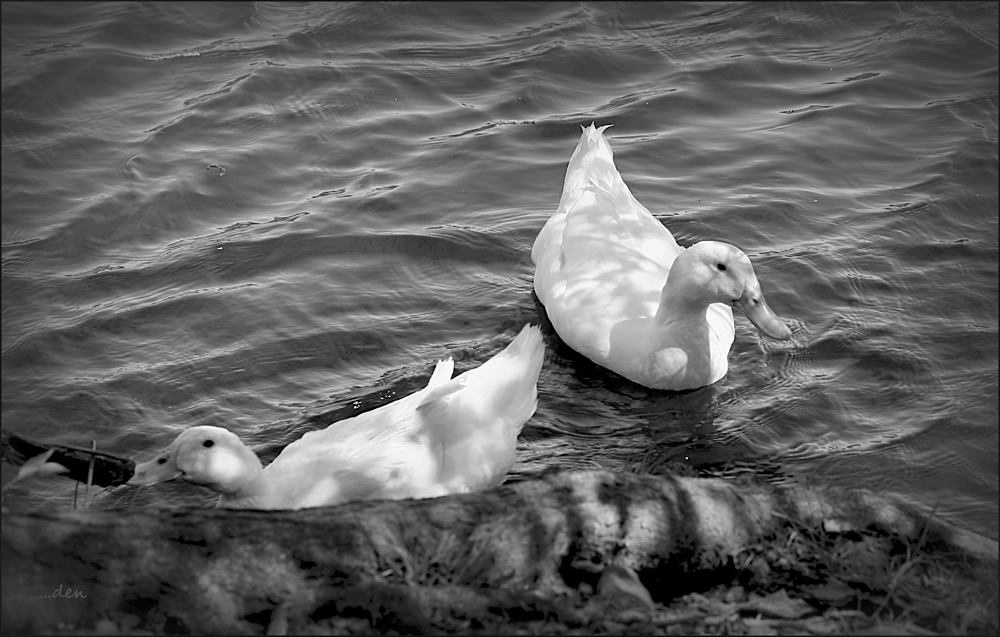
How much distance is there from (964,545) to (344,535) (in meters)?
2.15

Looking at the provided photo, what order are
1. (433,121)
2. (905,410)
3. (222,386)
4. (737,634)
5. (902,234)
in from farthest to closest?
(433,121) < (902,234) < (222,386) < (905,410) < (737,634)

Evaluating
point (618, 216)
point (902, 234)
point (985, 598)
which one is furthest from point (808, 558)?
point (902, 234)

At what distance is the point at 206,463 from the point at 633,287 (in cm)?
305

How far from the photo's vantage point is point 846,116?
969 centimetres

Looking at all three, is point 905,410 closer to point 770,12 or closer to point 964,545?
point 964,545

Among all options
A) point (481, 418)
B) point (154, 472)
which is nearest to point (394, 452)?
point (481, 418)

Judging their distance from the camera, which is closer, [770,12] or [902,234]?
[902,234]

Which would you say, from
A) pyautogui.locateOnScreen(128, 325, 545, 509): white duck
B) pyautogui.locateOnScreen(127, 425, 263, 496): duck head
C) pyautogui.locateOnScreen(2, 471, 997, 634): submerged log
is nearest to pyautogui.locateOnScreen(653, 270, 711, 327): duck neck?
pyautogui.locateOnScreen(128, 325, 545, 509): white duck

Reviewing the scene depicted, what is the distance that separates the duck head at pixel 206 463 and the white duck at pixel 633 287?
246 centimetres

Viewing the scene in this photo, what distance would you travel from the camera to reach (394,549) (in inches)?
134

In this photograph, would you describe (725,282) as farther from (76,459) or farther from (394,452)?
(76,459)

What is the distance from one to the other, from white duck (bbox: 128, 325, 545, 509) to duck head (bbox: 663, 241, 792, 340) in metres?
1.22

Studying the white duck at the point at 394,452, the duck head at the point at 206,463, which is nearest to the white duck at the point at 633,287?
the white duck at the point at 394,452

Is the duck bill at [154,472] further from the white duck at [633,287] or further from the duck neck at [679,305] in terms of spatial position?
the duck neck at [679,305]
